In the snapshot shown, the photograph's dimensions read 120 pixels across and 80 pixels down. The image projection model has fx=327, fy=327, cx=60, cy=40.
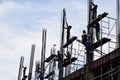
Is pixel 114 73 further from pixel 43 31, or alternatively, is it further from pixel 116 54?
pixel 43 31

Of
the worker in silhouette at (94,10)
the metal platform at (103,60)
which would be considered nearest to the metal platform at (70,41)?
the worker in silhouette at (94,10)

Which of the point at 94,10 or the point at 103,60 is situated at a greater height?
the point at 94,10

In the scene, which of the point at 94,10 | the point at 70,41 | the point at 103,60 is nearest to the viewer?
the point at 103,60

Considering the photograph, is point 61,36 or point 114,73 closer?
point 114,73

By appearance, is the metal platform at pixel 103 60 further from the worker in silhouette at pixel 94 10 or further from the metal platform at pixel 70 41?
the worker in silhouette at pixel 94 10

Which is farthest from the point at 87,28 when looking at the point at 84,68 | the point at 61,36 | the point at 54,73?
the point at 54,73

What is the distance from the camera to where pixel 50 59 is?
100ft

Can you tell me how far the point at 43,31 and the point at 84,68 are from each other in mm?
12835

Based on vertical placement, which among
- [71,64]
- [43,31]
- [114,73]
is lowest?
[114,73]

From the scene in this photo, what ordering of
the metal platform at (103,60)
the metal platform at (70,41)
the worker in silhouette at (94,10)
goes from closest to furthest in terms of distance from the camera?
the metal platform at (103,60) < the worker in silhouette at (94,10) < the metal platform at (70,41)

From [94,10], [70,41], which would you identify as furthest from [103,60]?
[70,41]

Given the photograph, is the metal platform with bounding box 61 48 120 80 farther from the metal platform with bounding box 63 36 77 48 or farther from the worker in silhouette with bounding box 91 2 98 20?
the worker in silhouette with bounding box 91 2 98 20

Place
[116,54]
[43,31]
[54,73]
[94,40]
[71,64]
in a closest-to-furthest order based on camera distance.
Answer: [116,54]
[94,40]
[71,64]
[54,73]
[43,31]

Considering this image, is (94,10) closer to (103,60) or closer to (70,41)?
(70,41)
